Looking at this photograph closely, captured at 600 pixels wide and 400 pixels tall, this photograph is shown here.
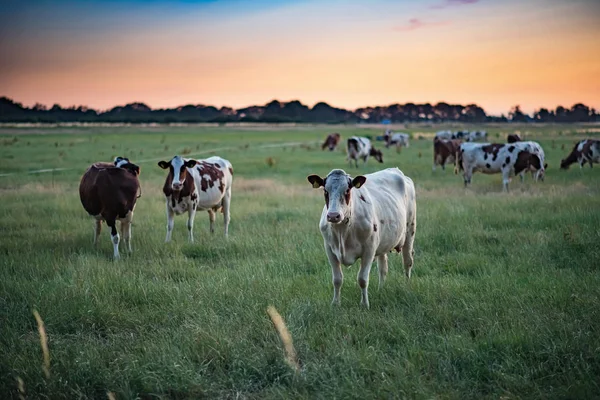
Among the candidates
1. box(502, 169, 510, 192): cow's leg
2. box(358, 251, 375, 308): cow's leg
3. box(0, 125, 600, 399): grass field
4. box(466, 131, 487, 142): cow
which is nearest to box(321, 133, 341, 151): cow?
box(466, 131, 487, 142): cow

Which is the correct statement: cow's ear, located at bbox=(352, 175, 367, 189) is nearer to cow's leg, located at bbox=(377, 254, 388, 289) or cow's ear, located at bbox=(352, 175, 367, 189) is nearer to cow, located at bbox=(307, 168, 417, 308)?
cow, located at bbox=(307, 168, 417, 308)

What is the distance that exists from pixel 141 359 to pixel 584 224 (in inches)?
365

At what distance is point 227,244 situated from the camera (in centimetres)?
974

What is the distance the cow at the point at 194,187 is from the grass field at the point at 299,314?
60 centimetres

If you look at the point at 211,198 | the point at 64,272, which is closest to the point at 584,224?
the point at 211,198

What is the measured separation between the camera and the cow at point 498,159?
749 inches

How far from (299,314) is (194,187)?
249 inches

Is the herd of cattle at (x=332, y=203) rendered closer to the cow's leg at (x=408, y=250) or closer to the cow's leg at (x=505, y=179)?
the cow's leg at (x=408, y=250)

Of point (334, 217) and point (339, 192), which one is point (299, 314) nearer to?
point (334, 217)

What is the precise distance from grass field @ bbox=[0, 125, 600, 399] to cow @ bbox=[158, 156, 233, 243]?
60cm

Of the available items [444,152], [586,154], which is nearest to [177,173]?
[444,152]

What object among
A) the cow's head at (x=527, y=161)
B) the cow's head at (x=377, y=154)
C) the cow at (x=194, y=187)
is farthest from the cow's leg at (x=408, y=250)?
the cow's head at (x=377, y=154)

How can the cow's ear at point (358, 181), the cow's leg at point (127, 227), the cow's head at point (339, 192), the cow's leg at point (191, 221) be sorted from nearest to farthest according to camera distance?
the cow's head at point (339, 192) < the cow's ear at point (358, 181) < the cow's leg at point (127, 227) < the cow's leg at point (191, 221)

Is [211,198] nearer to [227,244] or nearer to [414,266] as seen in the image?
[227,244]
